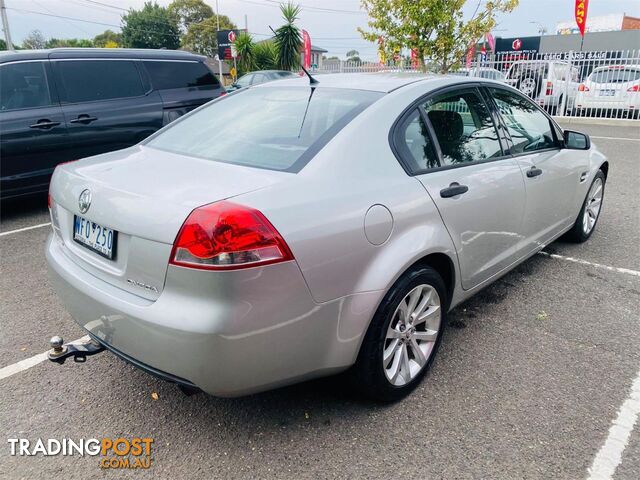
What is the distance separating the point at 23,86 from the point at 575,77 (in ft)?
47.5

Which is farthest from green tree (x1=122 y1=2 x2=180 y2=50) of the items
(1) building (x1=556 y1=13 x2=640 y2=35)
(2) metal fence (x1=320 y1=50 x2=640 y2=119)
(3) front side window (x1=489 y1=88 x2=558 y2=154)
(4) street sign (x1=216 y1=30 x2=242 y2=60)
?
(3) front side window (x1=489 y1=88 x2=558 y2=154)

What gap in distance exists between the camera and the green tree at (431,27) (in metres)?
10.4

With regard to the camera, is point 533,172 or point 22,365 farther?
point 533,172

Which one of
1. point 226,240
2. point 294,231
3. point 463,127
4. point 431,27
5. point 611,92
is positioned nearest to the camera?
point 226,240

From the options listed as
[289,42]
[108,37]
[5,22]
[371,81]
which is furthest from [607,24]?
[108,37]

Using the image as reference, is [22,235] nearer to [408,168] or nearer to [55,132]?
[55,132]

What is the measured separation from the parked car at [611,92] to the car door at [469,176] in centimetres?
1307

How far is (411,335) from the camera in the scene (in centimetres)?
255

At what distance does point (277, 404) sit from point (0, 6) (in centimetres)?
3615

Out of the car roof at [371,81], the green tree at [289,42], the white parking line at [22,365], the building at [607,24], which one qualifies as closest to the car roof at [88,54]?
the car roof at [371,81]

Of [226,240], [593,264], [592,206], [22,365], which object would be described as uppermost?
[226,240]

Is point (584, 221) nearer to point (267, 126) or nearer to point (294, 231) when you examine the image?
point (267, 126)

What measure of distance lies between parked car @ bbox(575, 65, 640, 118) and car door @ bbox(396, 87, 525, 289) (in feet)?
42.9

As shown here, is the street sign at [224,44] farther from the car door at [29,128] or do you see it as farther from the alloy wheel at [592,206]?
the alloy wheel at [592,206]
